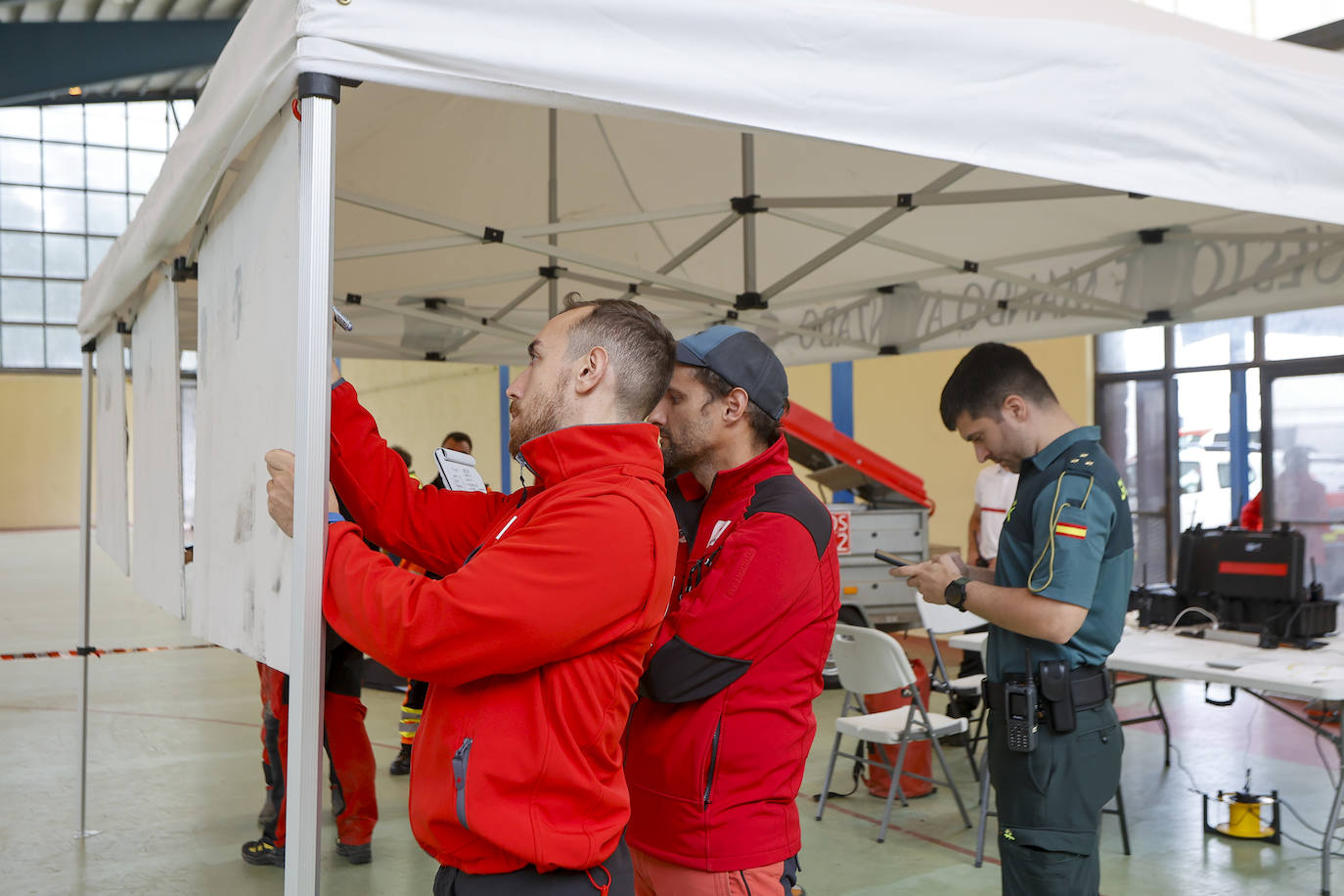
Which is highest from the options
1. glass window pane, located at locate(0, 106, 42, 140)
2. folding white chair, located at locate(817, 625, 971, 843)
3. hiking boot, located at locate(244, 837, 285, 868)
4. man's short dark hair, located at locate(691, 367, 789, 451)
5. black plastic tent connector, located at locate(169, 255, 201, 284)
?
glass window pane, located at locate(0, 106, 42, 140)

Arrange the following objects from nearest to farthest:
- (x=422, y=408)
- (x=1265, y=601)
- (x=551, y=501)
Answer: (x=551, y=501) → (x=1265, y=601) → (x=422, y=408)

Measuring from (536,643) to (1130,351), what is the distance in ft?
32.9

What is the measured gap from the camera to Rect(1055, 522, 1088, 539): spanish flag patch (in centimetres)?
235

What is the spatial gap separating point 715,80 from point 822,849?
3726 mm

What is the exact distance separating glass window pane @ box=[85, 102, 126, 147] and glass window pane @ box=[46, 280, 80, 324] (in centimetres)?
357

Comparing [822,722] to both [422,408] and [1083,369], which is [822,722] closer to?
[1083,369]

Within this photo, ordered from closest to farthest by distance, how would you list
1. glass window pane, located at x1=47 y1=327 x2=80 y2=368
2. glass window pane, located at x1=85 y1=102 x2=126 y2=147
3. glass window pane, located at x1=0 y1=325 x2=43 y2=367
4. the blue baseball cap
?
the blue baseball cap, glass window pane, located at x1=0 y1=325 x2=43 y2=367, glass window pane, located at x1=47 y1=327 x2=80 y2=368, glass window pane, located at x1=85 y1=102 x2=126 y2=147

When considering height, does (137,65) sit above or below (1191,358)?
above

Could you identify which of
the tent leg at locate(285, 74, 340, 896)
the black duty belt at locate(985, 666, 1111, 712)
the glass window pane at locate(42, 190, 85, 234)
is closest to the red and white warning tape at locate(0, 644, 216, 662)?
the black duty belt at locate(985, 666, 1111, 712)

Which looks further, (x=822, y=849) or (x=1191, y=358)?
(x=1191, y=358)

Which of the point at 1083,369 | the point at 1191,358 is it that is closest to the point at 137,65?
the point at 1083,369

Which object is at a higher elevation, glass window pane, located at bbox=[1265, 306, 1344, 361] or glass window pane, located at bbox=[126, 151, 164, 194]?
glass window pane, located at bbox=[126, 151, 164, 194]

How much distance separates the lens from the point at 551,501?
141 cm

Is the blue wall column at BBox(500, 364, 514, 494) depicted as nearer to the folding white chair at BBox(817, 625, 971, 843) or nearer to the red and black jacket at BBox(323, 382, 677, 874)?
the folding white chair at BBox(817, 625, 971, 843)
